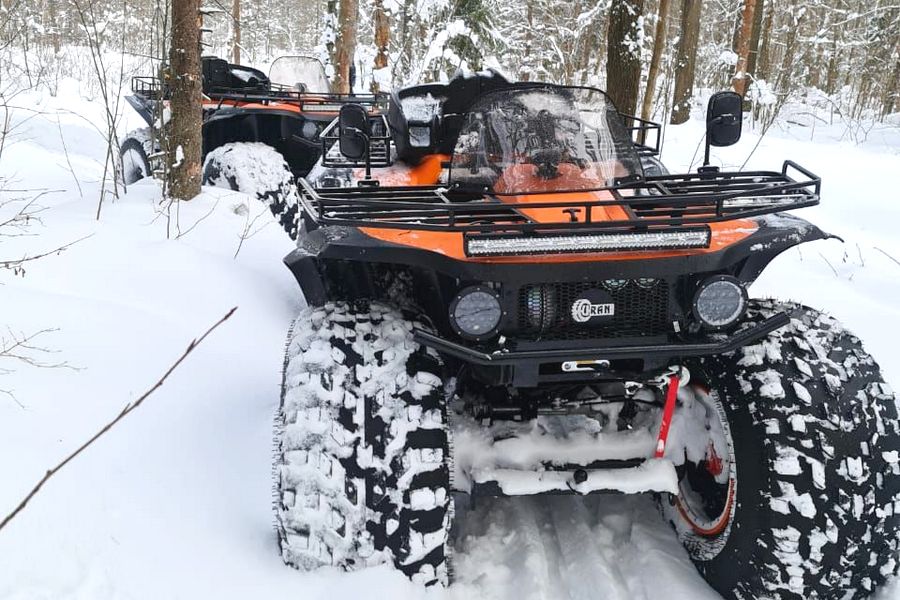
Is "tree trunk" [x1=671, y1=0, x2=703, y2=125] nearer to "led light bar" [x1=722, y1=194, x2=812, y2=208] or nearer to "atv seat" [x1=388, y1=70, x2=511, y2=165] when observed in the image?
"atv seat" [x1=388, y1=70, x2=511, y2=165]

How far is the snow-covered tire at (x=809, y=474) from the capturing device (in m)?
2.64

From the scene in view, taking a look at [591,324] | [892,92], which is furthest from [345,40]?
[892,92]

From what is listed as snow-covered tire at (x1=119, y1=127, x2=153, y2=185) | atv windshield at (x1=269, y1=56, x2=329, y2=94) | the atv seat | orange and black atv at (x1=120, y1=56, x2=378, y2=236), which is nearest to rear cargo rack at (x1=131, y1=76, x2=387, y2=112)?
orange and black atv at (x1=120, y1=56, x2=378, y2=236)

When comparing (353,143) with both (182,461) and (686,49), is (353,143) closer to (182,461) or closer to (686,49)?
(182,461)

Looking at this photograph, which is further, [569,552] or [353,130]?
[353,130]

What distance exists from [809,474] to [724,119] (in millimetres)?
1868

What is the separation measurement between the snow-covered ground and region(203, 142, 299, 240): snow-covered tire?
161 cm

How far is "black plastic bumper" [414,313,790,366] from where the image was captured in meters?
2.67

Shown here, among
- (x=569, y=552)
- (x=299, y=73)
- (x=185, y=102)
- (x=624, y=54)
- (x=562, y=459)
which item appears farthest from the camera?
(x=299, y=73)

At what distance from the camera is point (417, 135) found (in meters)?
4.76

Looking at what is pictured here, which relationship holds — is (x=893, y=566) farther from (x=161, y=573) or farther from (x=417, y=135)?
(x=417, y=135)

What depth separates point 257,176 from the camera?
25.2 ft

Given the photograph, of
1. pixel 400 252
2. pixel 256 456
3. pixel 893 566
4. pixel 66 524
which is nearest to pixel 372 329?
pixel 400 252

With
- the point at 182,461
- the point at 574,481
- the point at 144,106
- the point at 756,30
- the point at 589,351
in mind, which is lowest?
the point at 182,461
